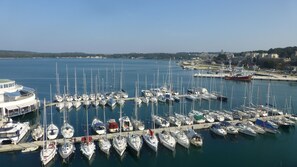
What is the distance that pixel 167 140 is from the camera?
34.0m

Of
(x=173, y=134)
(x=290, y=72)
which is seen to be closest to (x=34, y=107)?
(x=173, y=134)

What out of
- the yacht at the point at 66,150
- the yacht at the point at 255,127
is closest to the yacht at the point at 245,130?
the yacht at the point at 255,127

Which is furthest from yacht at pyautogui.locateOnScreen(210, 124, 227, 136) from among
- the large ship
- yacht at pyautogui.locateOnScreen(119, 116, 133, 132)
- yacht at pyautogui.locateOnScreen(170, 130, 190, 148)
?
the large ship

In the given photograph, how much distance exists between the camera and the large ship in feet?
148

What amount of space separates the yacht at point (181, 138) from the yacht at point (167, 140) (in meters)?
0.99

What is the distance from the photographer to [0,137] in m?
33.8

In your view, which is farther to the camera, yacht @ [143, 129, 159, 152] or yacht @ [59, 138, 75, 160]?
yacht @ [143, 129, 159, 152]

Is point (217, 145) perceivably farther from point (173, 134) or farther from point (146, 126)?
point (146, 126)

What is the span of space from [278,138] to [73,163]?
2533 cm

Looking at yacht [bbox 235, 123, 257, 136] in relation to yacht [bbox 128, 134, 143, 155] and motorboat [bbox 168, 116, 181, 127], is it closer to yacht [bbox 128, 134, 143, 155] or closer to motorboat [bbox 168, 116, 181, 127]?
motorboat [bbox 168, 116, 181, 127]

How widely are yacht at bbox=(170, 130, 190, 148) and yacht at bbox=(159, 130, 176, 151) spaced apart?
3.25ft

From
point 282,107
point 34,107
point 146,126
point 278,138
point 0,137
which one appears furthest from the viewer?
point 282,107

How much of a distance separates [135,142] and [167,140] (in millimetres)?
3534

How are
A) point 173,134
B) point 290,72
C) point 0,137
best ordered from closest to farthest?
point 0,137 < point 173,134 < point 290,72
